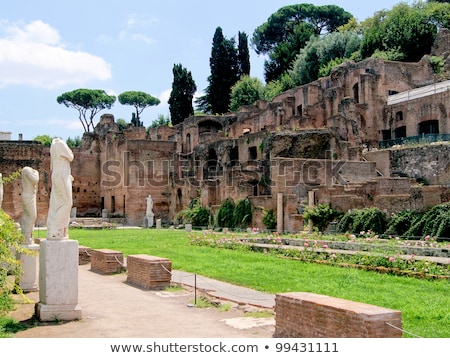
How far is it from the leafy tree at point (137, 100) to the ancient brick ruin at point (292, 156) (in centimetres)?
3369

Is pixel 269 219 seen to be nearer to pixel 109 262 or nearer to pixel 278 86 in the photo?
pixel 109 262

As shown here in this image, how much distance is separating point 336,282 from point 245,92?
54439mm

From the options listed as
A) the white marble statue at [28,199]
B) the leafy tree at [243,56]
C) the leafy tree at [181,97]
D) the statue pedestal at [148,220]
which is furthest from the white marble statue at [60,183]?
the leafy tree at [243,56]

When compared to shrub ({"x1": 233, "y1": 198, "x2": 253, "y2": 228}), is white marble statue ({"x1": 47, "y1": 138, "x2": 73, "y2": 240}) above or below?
above

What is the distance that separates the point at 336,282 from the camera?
1186 cm

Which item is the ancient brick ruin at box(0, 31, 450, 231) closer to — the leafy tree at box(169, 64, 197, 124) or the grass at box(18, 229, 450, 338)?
the leafy tree at box(169, 64, 197, 124)

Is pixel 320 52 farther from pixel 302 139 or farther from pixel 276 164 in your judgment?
pixel 276 164

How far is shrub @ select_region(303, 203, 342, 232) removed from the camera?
84.5 feet

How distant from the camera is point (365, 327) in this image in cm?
600

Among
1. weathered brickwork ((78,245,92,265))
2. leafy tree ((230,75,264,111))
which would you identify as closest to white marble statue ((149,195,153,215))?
leafy tree ((230,75,264,111))

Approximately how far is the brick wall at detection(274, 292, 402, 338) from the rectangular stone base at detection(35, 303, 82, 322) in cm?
326

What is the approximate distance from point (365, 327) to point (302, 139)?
3092 centimetres

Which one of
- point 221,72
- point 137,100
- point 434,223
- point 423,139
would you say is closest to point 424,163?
point 423,139

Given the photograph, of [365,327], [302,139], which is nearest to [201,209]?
[302,139]
